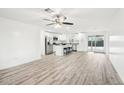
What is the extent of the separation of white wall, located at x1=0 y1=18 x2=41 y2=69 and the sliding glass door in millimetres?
8017

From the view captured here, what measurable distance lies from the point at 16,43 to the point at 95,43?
33.2 feet

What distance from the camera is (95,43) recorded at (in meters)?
13.5

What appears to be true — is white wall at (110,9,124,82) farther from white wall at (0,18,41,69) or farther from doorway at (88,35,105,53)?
doorway at (88,35,105,53)

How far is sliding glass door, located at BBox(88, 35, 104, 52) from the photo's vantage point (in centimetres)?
1337

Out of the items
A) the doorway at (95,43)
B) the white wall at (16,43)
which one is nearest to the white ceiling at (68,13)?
the white wall at (16,43)

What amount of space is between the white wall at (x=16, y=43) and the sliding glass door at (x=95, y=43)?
802 centimetres

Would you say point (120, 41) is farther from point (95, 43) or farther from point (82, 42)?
point (95, 43)

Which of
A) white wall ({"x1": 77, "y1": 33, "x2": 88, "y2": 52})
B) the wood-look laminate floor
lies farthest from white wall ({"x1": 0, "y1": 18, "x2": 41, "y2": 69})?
white wall ({"x1": 77, "y1": 33, "x2": 88, "y2": 52})

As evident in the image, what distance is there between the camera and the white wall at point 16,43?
17.4ft

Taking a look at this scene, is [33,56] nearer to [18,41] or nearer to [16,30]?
[18,41]

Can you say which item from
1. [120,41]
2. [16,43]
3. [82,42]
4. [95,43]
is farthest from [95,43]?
[16,43]

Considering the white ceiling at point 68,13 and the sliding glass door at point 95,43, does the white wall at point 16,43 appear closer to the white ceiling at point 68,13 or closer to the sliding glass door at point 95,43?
the white ceiling at point 68,13
